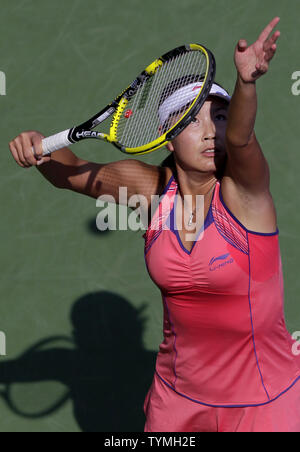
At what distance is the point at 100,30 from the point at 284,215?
228cm

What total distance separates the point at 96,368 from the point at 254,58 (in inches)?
115

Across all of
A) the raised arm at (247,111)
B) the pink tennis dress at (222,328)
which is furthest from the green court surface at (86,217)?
the raised arm at (247,111)

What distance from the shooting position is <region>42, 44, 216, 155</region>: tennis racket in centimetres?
300

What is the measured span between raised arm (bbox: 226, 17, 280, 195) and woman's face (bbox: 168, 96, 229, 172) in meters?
0.27

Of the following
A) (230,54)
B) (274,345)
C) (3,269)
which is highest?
(230,54)

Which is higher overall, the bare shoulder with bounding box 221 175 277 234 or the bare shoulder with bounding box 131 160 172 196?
the bare shoulder with bounding box 131 160 172 196

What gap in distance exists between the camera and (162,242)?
3.09 meters

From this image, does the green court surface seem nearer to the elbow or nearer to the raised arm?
the raised arm

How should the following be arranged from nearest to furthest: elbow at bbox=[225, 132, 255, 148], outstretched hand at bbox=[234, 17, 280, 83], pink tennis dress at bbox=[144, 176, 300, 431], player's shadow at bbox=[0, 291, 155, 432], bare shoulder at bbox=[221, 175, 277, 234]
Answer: outstretched hand at bbox=[234, 17, 280, 83] → elbow at bbox=[225, 132, 255, 148] → bare shoulder at bbox=[221, 175, 277, 234] → pink tennis dress at bbox=[144, 176, 300, 431] → player's shadow at bbox=[0, 291, 155, 432]

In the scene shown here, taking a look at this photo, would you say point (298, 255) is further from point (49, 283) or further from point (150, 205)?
point (150, 205)

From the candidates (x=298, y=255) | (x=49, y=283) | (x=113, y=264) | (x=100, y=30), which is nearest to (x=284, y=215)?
(x=298, y=255)

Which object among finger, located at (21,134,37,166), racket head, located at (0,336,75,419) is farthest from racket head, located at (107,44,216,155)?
racket head, located at (0,336,75,419)

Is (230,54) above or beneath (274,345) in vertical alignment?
above

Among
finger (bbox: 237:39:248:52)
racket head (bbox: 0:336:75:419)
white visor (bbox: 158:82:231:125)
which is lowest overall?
racket head (bbox: 0:336:75:419)
